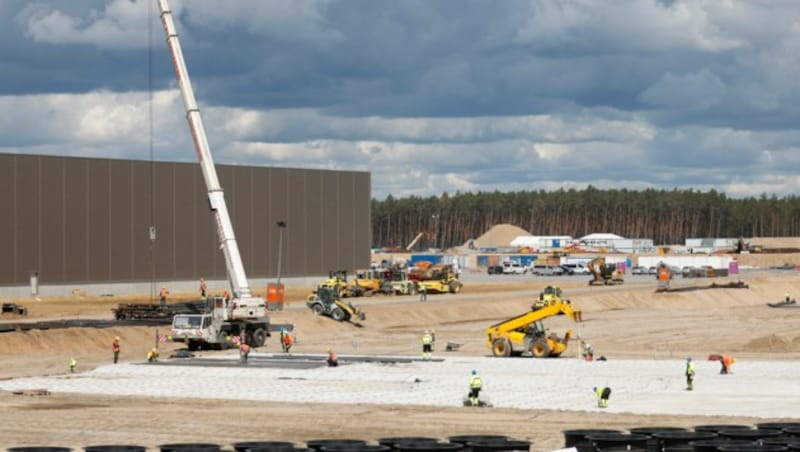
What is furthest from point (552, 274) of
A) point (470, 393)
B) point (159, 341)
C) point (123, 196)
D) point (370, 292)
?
point (470, 393)

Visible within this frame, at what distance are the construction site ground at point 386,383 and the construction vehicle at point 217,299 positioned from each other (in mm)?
1657

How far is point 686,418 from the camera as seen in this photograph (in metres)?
43.3

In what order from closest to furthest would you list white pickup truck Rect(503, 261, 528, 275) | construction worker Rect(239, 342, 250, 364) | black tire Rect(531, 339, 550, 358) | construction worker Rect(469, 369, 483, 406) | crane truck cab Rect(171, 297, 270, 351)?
1. construction worker Rect(469, 369, 483, 406)
2. construction worker Rect(239, 342, 250, 364)
3. black tire Rect(531, 339, 550, 358)
4. crane truck cab Rect(171, 297, 270, 351)
5. white pickup truck Rect(503, 261, 528, 275)

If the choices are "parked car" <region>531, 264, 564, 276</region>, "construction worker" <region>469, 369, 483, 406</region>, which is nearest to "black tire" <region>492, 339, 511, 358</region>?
"construction worker" <region>469, 369, 483, 406</region>

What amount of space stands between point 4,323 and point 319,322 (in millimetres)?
18592

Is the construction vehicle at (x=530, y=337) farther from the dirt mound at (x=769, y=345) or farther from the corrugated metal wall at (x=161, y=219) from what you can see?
the corrugated metal wall at (x=161, y=219)

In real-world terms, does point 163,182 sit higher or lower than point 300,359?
higher

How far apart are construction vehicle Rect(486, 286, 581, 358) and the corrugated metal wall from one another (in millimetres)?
53211

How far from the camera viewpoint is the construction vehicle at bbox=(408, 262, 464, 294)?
122 metres

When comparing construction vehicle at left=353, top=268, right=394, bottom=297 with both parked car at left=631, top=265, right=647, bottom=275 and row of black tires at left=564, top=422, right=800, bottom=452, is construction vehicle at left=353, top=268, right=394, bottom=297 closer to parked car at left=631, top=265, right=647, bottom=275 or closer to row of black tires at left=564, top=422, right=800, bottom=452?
parked car at left=631, top=265, right=647, bottom=275

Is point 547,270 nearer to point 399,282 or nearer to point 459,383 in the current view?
point 399,282

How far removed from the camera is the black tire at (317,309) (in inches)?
3561

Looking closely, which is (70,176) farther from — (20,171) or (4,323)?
(4,323)

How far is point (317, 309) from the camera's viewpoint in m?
91.2
